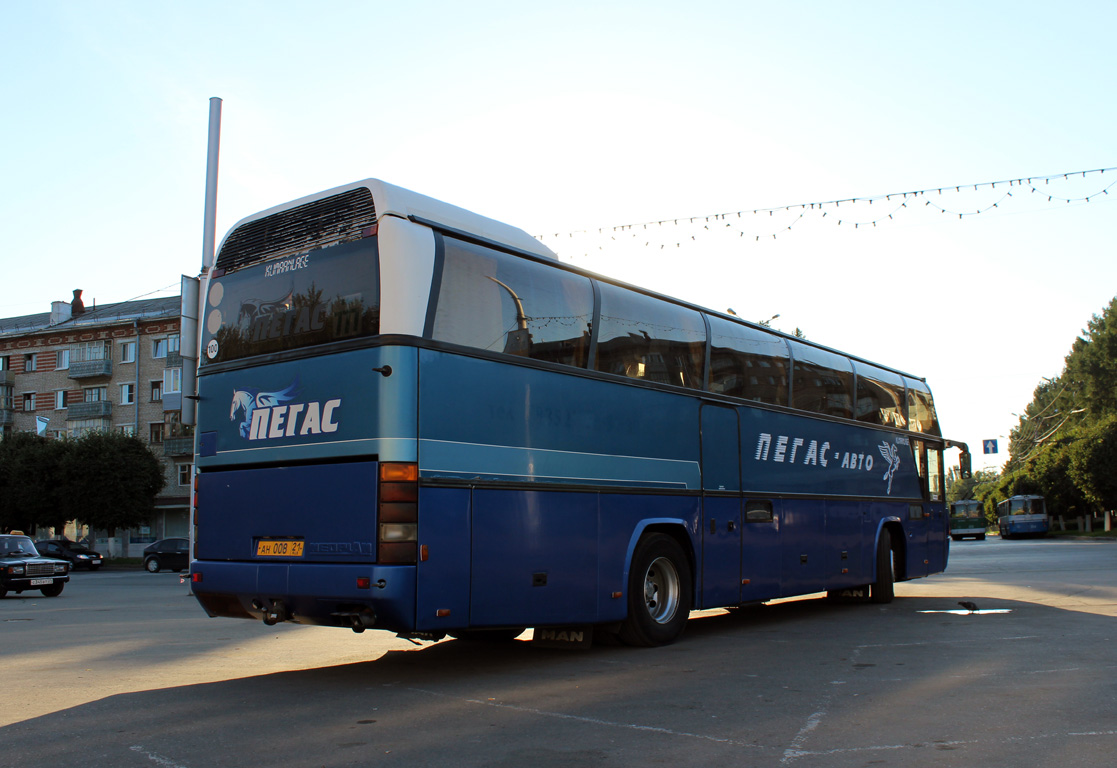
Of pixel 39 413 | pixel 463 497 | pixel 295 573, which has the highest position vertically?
pixel 39 413

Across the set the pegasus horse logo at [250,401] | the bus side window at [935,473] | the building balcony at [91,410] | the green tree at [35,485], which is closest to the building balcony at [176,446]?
the building balcony at [91,410]

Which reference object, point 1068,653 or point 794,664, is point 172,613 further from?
point 1068,653

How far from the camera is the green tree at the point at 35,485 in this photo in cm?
4900

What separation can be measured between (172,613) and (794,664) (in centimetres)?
1157

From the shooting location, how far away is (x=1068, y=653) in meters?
9.02

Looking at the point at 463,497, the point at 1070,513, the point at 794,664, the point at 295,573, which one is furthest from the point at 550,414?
the point at 1070,513

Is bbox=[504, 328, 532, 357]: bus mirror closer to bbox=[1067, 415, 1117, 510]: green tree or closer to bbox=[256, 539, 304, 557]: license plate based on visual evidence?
bbox=[256, 539, 304, 557]: license plate

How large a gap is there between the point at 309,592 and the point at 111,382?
203 feet

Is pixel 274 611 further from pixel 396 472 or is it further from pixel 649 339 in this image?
pixel 649 339

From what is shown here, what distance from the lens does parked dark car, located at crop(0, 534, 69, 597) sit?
21.0m

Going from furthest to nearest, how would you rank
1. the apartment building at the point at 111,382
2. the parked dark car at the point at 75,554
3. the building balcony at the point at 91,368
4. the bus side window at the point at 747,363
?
the building balcony at the point at 91,368 → the apartment building at the point at 111,382 → the parked dark car at the point at 75,554 → the bus side window at the point at 747,363

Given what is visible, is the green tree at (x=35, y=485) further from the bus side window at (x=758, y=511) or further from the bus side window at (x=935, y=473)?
the bus side window at (x=758, y=511)

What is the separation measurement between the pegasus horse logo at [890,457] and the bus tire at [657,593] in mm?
6075

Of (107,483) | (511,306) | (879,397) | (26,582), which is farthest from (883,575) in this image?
(107,483)
